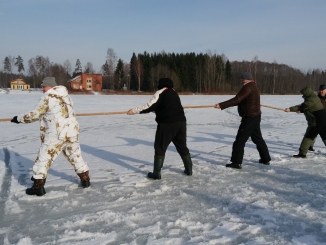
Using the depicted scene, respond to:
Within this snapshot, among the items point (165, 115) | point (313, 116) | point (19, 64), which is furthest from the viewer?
point (19, 64)

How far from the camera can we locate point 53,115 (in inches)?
169

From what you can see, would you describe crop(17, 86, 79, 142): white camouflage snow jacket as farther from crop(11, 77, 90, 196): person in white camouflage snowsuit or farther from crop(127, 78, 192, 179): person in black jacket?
crop(127, 78, 192, 179): person in black jacket

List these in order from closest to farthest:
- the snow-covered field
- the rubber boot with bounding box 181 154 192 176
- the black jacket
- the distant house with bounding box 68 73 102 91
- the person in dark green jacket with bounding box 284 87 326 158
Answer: the snow-covered field < the black jacket < the rubber boot with bounding box 181 154 192 176 < the person in dark green jacket with bounding box 284 87 326 158 < the distant house with bounding box 68 73 102 91

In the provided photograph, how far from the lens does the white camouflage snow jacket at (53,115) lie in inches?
167

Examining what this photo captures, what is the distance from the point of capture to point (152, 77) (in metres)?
65.2

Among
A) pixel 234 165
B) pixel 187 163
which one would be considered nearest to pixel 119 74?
pixel 234 165

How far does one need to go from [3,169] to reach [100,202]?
2.74 metres

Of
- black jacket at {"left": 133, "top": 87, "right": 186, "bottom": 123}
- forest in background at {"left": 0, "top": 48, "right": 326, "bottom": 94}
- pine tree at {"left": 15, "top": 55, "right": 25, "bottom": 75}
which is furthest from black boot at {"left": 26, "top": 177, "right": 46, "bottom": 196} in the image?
pine tree at {"left": 15, "top": 55, "right": 25, "bottom": 75}

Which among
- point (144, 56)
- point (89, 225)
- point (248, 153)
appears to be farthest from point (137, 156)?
point (144, 56)

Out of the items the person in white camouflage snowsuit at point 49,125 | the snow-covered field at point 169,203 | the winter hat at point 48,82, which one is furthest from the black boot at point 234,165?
the winter hat at point 48,82

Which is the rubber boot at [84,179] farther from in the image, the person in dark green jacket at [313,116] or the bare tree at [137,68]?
the bare tree at [137,68]

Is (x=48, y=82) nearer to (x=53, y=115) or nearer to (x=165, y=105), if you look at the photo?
(x=53, y=115)

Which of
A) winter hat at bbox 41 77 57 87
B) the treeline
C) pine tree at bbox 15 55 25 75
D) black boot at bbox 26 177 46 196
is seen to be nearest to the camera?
black boot at bbox 26 177 46 196

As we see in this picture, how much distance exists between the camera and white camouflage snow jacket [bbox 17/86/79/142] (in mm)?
4254
